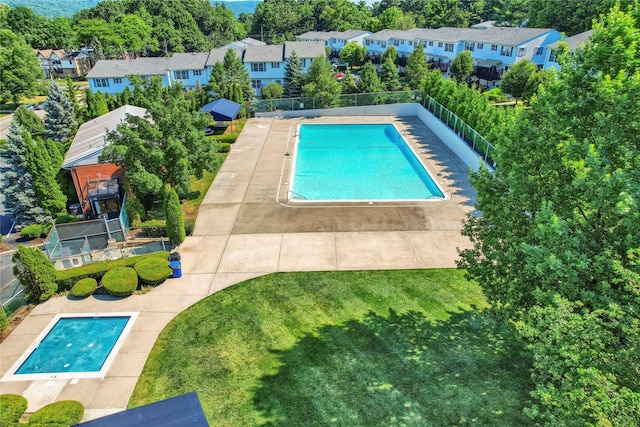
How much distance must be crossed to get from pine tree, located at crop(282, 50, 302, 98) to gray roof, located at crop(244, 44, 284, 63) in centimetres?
874

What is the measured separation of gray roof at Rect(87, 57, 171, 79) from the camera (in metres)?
60.2

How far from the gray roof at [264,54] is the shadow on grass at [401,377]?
53.6 metres

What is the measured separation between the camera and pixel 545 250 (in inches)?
316

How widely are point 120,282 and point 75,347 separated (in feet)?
9.52

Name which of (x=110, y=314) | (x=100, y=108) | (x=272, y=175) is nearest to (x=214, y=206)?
(x=272, y=175)

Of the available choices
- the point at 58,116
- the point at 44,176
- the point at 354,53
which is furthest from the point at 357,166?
the point at 354,53

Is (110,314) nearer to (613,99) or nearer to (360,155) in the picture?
(613,99)

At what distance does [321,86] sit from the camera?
1617 inches

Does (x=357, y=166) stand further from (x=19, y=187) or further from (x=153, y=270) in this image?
(x=19, y=187)

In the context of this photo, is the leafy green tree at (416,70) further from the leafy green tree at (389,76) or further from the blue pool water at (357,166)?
the blue pool water at (357,166)

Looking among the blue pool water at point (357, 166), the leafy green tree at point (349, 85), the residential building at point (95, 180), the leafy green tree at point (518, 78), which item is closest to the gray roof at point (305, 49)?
the leafy green tree at point (349, 85)

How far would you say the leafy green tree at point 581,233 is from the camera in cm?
682

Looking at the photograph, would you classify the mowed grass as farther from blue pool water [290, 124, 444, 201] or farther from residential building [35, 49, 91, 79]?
residential building [35, 49, 91, 79]

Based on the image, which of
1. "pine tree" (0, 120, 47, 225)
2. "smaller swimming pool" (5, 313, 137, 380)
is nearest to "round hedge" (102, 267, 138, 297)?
"smaller swimming pool" (5, 313, 137, 380)
